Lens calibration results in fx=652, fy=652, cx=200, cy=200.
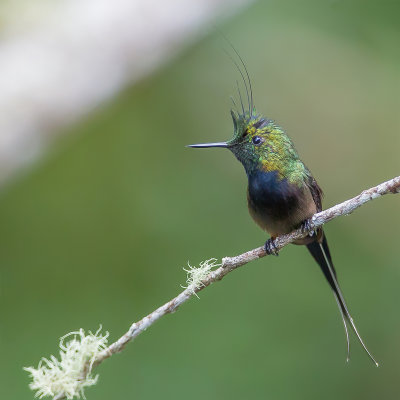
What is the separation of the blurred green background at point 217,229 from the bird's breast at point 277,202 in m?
2.03

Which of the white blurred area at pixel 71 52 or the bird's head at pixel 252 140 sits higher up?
the white blurred area at pixel 71 52

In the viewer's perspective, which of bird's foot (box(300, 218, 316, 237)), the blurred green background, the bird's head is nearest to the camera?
bird's foot (box(300, 218, 316, 237))

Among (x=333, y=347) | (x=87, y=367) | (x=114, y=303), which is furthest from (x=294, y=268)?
(x=87, y=367)

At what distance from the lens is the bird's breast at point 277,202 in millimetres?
3127

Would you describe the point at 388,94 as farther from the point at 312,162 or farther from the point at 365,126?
the point at 312,162

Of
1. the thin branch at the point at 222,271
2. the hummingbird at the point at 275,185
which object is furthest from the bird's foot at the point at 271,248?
the thin branch at the point at 222,271

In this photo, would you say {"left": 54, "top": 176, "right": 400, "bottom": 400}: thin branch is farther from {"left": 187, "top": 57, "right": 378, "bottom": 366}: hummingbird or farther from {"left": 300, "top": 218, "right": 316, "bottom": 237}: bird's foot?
{"left": 187, "top": 57, "right": 378, "bottom": 366}: hummingbird

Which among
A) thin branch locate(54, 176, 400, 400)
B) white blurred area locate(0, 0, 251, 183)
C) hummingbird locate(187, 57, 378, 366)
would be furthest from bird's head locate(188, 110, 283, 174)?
white blurred area locate(0, 0, 251, 183)

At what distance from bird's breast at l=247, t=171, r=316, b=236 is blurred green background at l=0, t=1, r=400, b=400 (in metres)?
2.03

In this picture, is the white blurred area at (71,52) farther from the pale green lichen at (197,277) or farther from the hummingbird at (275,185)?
the pale green lichen at (197,277)

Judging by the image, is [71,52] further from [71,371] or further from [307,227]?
[71,371]

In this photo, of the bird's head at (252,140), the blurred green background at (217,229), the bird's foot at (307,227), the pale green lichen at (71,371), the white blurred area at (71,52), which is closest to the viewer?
the pale green lichen at (71,371)

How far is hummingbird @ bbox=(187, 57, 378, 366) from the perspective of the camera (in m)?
3.14

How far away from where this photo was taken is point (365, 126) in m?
Answer: 6.45
